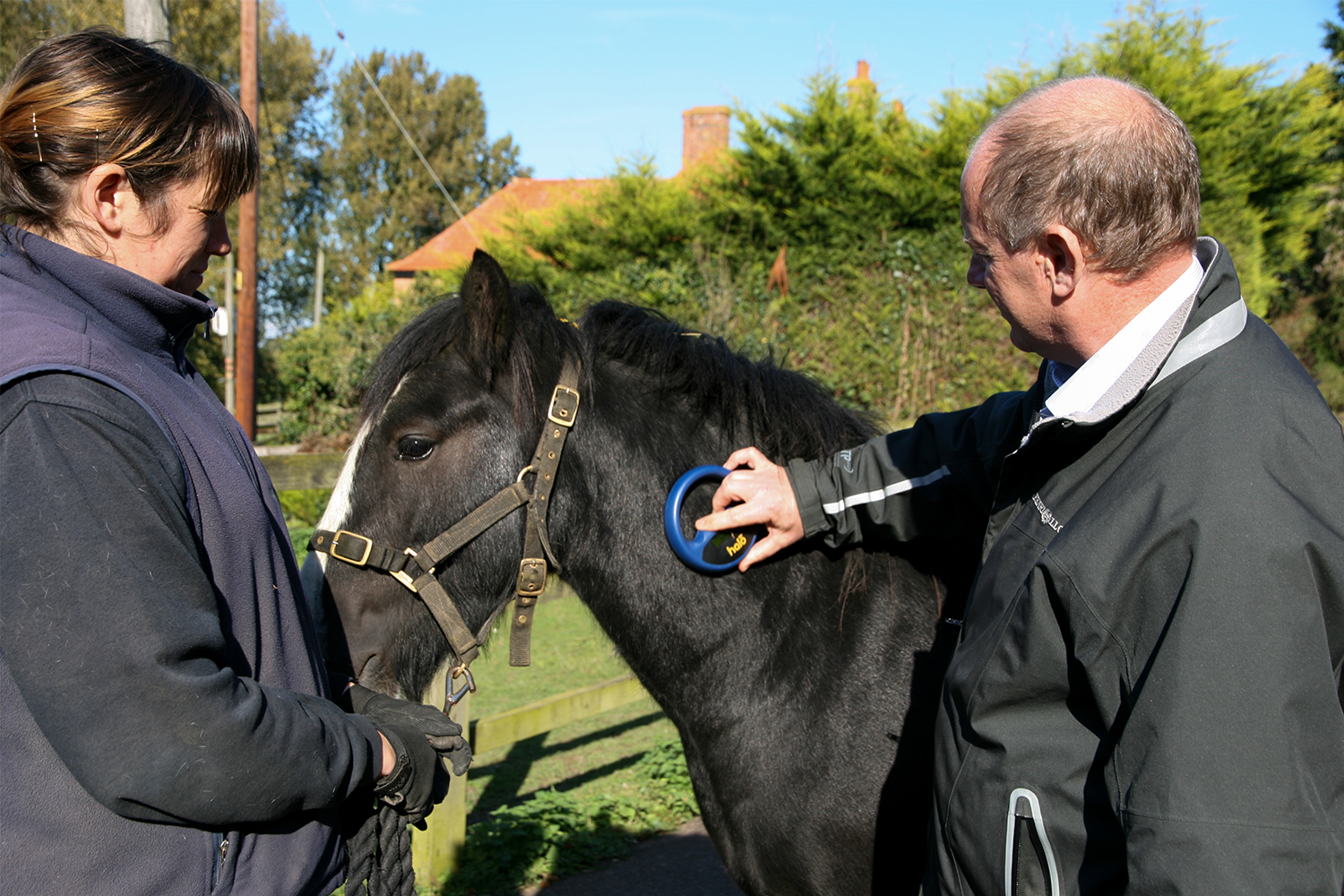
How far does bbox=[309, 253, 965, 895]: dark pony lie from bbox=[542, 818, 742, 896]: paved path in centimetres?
181

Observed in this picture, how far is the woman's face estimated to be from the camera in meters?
1.31

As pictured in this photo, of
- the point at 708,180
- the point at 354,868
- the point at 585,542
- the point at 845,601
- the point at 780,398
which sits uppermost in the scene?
the point at 708,180

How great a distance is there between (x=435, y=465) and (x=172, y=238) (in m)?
0.78

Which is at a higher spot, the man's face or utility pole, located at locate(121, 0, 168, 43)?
utility pole, located at locate(121, 0, 168, 43)

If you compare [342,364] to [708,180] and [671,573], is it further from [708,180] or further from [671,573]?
[671,573]

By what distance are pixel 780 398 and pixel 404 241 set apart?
1743 inches

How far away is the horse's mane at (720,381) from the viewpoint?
7.36 ft

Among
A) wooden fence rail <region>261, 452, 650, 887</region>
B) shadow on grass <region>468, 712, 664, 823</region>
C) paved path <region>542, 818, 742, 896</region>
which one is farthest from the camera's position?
shadow on grass <region>468, 712, 664, 823</region>

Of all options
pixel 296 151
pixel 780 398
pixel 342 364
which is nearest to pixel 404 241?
pixel 296 151

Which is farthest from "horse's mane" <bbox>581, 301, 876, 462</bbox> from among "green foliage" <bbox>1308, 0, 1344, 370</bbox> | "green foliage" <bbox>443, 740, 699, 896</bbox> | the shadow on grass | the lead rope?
"green foliage" <bbox>1308, 0, 1344, 370</bbox>

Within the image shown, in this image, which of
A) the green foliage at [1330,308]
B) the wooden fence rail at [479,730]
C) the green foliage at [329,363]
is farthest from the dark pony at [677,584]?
the green foliage at [1330,308]

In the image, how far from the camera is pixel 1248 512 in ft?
3.56

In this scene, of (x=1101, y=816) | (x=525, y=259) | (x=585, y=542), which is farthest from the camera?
(x=525, y=259)

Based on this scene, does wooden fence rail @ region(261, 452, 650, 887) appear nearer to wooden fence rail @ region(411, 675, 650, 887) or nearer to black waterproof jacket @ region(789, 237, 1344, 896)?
wooden fence rail @ region(411, 675, 650, 887)
